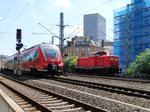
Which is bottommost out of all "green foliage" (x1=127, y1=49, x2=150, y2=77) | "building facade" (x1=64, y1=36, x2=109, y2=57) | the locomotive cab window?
"green foliage" (x1=127, y1=49, x2=150, y2=77)

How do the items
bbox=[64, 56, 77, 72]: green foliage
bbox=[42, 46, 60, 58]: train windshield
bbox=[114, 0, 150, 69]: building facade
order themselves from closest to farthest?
bbox=[42, 46, 60, 58]: train windshield < bbox=[64, 56, 77, 72]: green foliage < bbox=[114, 0, 150, 69]: building facade

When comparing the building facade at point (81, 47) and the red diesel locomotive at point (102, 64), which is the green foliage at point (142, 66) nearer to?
the red diesel locomotive at point (102, 64)

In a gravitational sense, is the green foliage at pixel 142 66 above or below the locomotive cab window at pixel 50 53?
below

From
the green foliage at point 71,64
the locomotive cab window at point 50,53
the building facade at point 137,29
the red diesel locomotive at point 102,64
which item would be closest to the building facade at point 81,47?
the building facade at point 137,29

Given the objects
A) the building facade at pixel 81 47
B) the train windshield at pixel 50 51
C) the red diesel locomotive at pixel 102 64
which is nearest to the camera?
the train windshield at pixel 50 51

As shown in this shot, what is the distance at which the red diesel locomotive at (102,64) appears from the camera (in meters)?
22.2

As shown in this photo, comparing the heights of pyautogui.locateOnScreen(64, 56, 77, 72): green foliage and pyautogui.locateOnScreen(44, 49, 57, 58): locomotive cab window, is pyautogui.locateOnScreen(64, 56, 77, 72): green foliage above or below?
below

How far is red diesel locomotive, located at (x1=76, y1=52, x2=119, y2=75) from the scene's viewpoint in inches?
874

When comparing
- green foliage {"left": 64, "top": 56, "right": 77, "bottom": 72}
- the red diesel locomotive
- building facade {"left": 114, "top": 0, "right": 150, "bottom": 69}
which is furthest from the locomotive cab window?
building facade {"left": 114, "top": 0, "right": 150, "bottom": 69}

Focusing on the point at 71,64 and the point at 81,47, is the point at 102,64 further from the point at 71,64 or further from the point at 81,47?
the point at 81,47

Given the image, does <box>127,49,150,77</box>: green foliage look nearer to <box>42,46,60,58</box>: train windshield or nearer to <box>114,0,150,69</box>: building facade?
<box>42,46,60,58</box>: train windshield

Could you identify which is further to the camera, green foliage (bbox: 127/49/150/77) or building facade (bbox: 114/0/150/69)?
building facade (bbox: 114/0/150/69)

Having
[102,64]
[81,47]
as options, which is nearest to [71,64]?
[102,64]

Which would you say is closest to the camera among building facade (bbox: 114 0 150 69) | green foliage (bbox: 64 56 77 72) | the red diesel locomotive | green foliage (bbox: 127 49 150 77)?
green foliage (bbox: 127 49 150 77)
